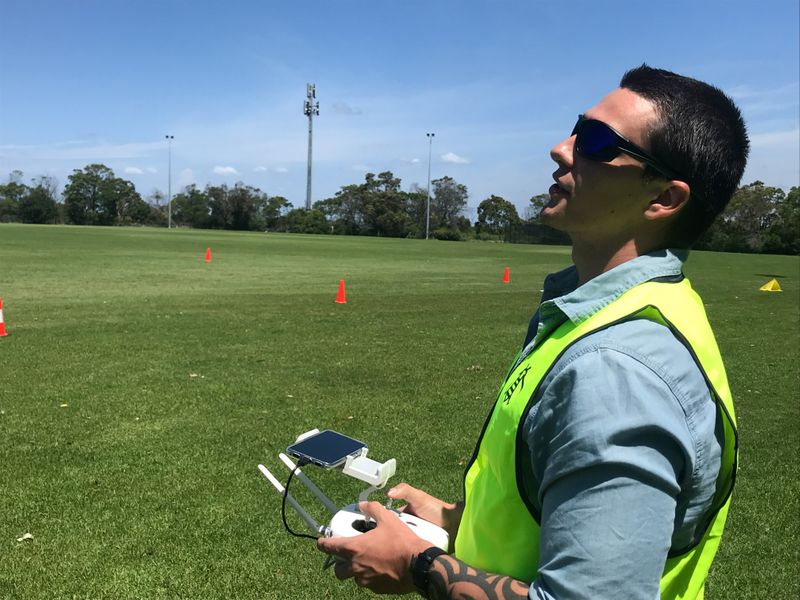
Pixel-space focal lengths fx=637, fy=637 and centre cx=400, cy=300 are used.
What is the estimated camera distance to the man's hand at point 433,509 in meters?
2.00

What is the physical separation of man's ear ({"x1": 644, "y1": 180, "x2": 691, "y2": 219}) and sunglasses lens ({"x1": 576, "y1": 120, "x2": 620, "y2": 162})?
0.48 ft

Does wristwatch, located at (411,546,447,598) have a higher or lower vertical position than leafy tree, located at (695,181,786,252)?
lower

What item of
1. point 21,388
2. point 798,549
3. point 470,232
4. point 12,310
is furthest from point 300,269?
Answer: point 470,232

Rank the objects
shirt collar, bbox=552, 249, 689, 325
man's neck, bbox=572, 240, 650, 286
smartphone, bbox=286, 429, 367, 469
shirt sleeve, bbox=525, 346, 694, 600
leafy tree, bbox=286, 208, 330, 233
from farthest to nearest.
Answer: leafy tree, bbox=286, 208, 330, 233 < smartphone, bbox=286, 429, 367, 469 < man's neck, bbox=572, 240, 650, 286 < shirt collar, bbox=552, 249, 689, 325 < shirt sleeve, bbox=525, 346, 694, 600

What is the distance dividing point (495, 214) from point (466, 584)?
4487 inches

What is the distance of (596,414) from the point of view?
3.87 feet

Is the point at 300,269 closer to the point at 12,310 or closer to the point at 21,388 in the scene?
the point at 12,310

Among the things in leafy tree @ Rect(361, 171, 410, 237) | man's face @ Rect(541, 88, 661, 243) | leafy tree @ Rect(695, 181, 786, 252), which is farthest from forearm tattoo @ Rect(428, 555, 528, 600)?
leafy tree @ Rect(361, 171, 410, 237)

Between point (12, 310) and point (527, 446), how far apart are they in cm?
1414

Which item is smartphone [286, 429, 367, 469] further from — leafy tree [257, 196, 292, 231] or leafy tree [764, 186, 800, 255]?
leafy tree [257, 196, 292, 231]

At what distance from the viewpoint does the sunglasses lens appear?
5.01ft

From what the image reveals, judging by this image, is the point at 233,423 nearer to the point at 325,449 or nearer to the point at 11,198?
the point at 325,449

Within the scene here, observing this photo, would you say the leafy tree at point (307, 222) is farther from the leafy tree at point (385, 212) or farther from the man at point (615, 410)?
the man at point (615, 410)

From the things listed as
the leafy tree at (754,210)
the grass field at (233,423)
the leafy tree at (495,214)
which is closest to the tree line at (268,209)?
the leafy tree at (495,214)
